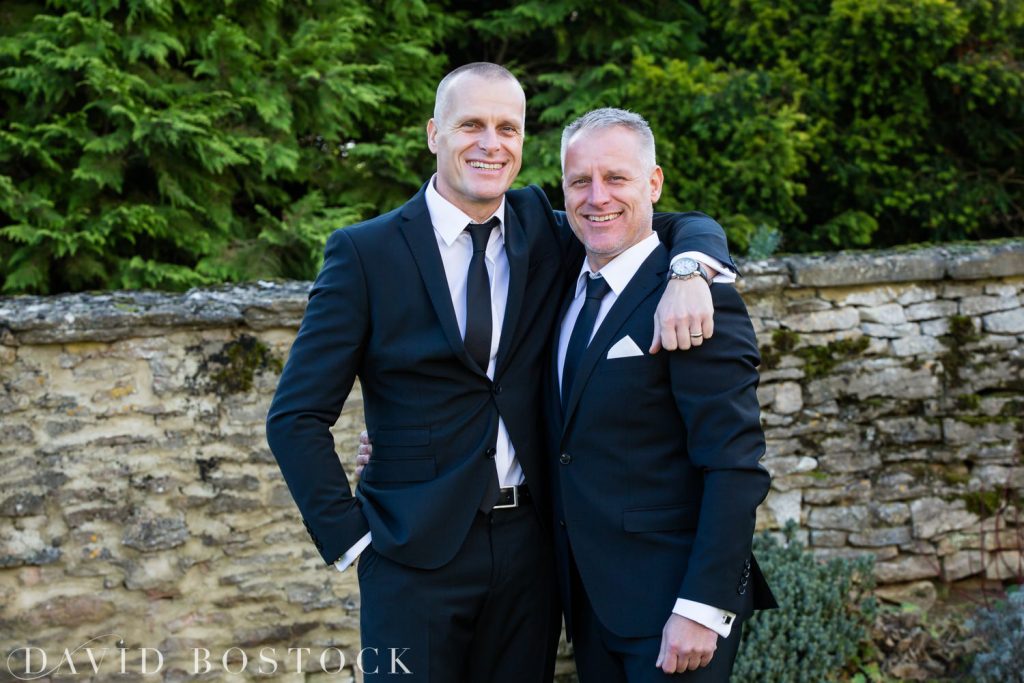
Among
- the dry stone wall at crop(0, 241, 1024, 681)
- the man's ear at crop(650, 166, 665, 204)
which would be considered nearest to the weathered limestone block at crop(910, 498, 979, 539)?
the dry stone wall at crop(0, 241, 1024, 681)

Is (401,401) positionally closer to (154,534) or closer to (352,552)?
(352,552)

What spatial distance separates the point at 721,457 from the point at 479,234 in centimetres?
86

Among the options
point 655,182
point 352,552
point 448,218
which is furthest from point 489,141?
point 352,552

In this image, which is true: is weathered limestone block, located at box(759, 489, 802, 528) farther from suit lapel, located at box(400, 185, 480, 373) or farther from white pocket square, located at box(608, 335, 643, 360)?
suit lapel, located at box(400, 185, 480, 373)

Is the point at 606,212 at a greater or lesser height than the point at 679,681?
greater

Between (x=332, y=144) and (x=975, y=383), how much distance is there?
164 inches

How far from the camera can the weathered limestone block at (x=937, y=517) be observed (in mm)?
4449

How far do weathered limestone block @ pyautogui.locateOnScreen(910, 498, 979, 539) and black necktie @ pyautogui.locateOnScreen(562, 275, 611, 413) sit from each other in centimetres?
283

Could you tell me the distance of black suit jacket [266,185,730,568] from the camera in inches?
91.4

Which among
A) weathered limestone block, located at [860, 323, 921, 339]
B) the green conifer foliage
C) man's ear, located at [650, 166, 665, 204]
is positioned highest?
the green conifer foliage

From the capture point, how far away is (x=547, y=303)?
2498 millimetres

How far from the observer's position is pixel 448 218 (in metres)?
2.47

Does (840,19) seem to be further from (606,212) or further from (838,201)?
(606,212)

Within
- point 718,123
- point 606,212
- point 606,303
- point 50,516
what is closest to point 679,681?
point 606,303
